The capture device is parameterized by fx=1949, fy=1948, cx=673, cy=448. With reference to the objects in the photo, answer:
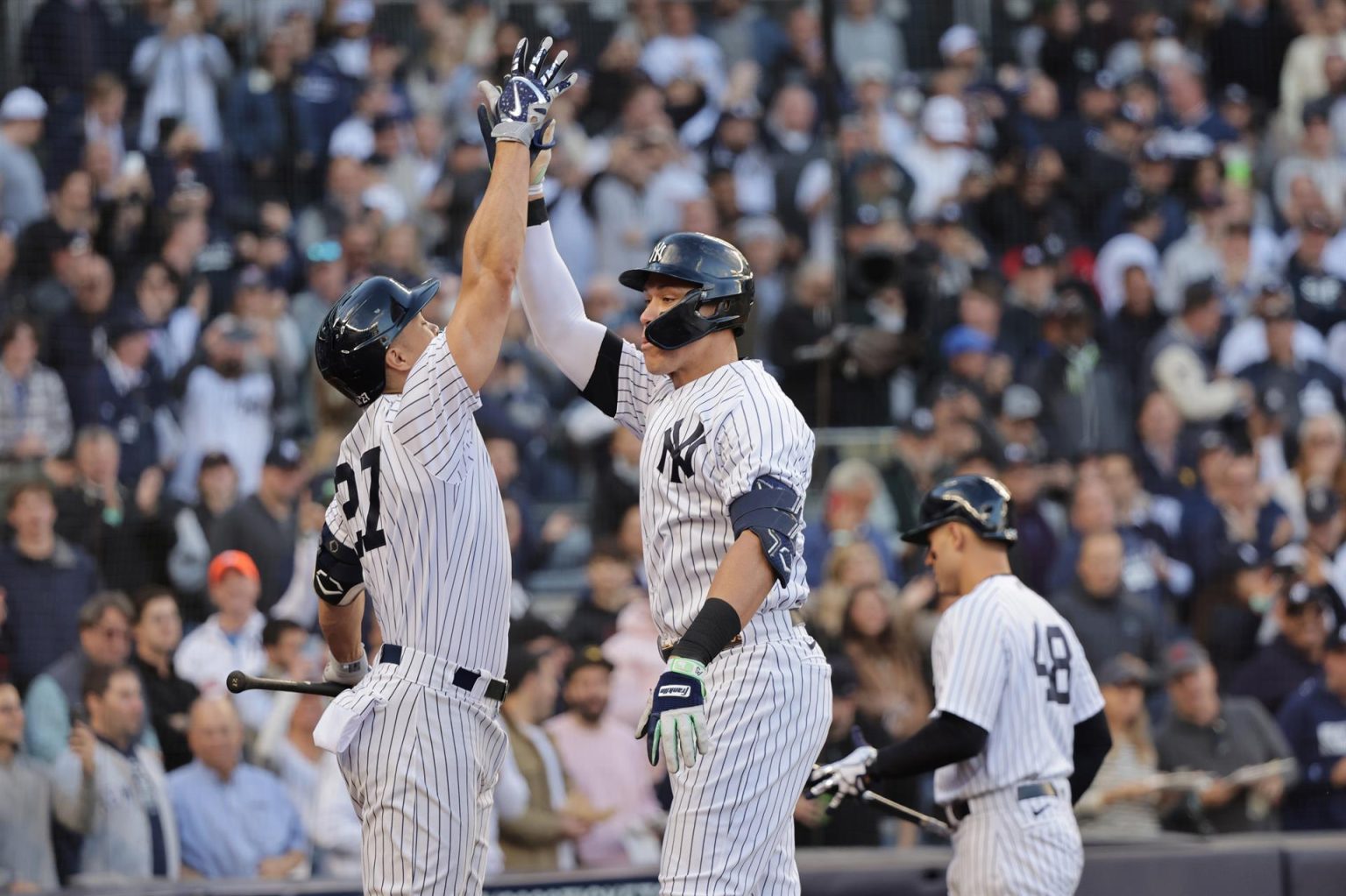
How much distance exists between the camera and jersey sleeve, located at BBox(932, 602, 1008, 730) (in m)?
5.99

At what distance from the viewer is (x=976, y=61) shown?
544 inches

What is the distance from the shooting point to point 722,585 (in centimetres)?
467

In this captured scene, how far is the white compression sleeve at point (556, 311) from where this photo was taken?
5.55 metres

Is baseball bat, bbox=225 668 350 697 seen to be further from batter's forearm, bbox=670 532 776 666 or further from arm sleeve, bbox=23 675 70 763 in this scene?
arm sleeve, bbox=23 675 70 763

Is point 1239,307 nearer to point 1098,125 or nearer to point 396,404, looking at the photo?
point 1098,125

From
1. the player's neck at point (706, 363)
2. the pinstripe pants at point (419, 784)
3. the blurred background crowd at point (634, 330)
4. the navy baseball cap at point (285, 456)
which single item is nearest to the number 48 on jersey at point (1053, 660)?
the player's neck at point (706, 363)

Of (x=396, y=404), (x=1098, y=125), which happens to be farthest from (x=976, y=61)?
→ (x=396, y=404)

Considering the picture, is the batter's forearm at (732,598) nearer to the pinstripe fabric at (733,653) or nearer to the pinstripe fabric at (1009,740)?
the pinstripe fabric at (733,653)

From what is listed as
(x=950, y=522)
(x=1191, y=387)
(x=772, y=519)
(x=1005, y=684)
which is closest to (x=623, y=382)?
(x=772, y=519)

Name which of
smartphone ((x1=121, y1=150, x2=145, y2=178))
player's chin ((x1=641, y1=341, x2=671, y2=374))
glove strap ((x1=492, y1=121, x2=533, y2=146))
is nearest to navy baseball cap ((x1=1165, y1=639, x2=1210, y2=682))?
player's chin ((x1=641, y1=341, x2=671, y2=374))

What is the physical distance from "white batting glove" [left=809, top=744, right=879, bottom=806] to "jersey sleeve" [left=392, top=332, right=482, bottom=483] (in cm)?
172

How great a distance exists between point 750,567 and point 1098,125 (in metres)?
9.84

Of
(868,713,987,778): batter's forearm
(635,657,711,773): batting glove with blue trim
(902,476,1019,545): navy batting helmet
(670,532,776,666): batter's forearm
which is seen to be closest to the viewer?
(635,657,711,773): batting glove with blue trim

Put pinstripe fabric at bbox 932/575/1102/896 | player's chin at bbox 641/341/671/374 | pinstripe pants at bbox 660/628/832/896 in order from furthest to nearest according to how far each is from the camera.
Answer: pinstripe fabric at bbox 932/575/1102/896, player's chin at bbox 641/341/671/374, pinstripe pants at bbox 660/628/832/896
